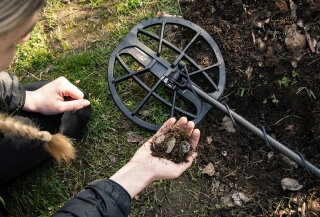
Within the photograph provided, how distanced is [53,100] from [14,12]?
91 centimetres

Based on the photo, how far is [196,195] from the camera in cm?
226

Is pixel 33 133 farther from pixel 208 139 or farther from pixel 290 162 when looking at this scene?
pixel 290 162

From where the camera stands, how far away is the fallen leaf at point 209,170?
2.29 meters

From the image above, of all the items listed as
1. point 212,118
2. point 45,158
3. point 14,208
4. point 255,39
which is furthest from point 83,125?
point 255,39

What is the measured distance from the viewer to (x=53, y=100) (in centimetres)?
207

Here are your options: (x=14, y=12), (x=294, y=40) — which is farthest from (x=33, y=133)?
(x=294, y=40)

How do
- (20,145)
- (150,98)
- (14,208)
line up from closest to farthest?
(20,145) < (14,208) < (150,98)

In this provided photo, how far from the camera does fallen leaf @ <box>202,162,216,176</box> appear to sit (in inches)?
90.3

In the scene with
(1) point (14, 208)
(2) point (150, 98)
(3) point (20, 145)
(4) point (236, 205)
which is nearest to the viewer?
(3) point (20, 145)

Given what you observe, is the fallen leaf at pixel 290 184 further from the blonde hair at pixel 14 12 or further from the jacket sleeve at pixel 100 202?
the blonde hair at pixel 14 12

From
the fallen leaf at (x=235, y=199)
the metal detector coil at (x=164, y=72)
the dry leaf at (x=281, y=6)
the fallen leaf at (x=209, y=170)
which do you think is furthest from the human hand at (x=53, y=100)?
the dry leaf at (x=281, y=6)

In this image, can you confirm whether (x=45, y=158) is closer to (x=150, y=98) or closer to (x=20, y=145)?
(x=20, y=145)

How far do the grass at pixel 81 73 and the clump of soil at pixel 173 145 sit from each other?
49cm

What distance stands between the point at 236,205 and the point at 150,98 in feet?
2.87
